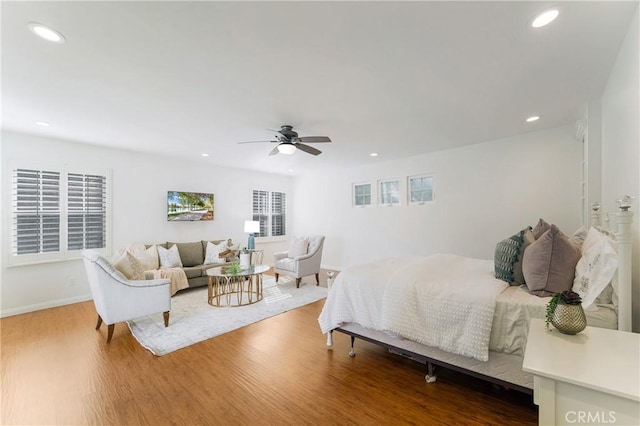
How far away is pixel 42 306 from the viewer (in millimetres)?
4105

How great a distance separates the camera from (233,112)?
10.5 feet

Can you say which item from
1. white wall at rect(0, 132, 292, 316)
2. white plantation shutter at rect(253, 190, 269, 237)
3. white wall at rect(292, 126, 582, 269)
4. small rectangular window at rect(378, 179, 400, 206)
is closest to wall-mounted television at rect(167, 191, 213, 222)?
white wall at rect(0, 132, 292, 316)

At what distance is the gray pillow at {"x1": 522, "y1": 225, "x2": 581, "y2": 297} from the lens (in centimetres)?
195

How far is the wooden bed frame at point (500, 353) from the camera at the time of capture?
4.62ft

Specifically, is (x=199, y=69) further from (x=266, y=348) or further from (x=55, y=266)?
(x=55, y=266)

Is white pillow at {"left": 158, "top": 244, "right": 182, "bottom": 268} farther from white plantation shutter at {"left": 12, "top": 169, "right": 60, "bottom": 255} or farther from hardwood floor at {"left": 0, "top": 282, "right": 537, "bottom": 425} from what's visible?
hardwood floor at {"left": 0, "top": 282, "right": 537, "bottom": 425}

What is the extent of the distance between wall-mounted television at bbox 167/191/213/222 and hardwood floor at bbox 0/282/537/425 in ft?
9.37

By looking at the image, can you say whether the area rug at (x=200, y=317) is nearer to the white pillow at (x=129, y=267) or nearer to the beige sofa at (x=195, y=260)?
the beige sofa at (x=195, y=260)

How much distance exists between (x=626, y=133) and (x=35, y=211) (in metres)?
6.98

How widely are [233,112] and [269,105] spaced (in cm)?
51

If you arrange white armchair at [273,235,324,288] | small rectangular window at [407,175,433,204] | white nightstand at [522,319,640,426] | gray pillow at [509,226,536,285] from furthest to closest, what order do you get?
small rectangular window at [407,175,433,204] → white armchair at [273,235,324,288] → gray pillow at [509,226,536,285] → white nightstand at [522,319,640,426]

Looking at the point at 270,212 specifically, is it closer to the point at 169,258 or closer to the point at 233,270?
the point at 169,258

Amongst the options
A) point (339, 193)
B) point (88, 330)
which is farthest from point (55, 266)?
point (339, 193)

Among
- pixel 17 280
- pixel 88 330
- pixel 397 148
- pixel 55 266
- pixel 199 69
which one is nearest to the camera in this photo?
pixel 199 69
